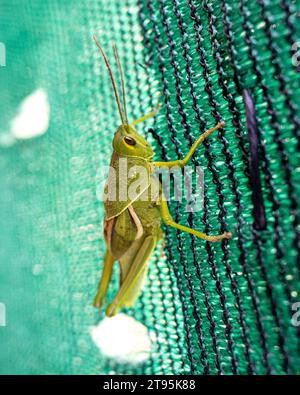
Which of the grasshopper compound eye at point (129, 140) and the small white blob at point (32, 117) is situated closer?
the grasshopper compound eye at point (129, 140)

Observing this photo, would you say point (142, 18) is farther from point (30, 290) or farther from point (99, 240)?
point (30, 290)

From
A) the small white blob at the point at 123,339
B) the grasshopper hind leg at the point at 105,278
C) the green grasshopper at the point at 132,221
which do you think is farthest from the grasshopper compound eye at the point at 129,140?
the small white blob at the point at 123,339

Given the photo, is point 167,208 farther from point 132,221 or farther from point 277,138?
point 277,138

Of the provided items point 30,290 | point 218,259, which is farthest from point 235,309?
point 30,290

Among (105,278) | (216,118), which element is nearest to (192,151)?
(216,118)

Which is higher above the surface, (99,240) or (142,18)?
(142,18)

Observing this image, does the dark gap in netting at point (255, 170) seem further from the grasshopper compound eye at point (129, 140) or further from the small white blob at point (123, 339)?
the small white blob at point (123, 339)

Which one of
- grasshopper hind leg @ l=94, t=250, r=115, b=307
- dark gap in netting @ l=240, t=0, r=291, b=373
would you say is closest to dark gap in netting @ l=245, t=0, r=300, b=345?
dark gap in netting @ l=240, t=0, r=291, b=373
